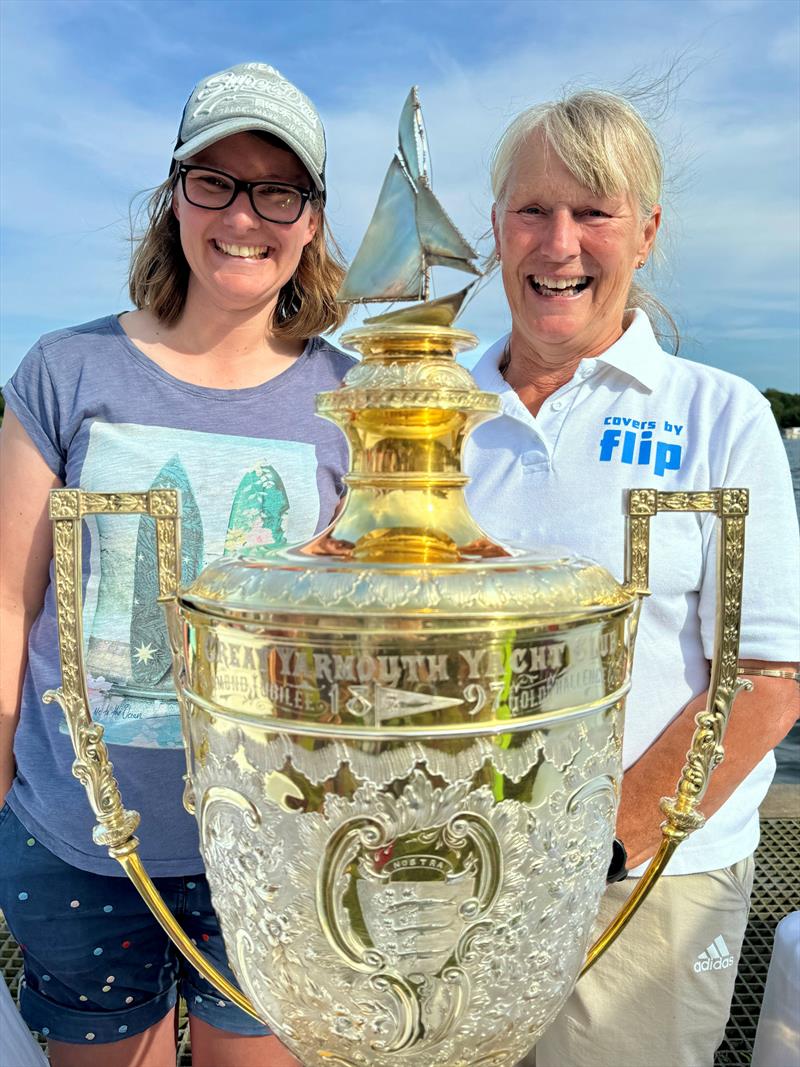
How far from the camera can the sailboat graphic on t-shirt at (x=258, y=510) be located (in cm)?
133

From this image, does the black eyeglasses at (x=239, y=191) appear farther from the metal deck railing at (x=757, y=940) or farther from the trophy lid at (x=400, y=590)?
the metal deck railing at (x=757, y=940)

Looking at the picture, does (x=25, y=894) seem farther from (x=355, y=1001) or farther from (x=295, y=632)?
(x=295, y=632)

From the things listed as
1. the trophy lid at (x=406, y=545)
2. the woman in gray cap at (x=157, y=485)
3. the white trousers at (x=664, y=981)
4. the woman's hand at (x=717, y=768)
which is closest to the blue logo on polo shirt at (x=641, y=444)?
the woman's hand at (x=717, y=768)

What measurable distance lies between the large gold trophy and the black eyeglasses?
53 cm

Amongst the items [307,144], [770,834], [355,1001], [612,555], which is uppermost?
[307,144]

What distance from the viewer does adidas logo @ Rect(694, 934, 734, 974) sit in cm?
150

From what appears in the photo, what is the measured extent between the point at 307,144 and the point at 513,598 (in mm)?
865

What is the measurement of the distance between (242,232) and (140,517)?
44 cm

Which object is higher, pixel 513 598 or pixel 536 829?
pixel 513 598

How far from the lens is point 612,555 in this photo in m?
1.31

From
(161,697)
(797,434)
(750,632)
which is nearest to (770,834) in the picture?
(750,632)

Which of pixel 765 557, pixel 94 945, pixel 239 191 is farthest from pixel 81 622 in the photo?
pixel 765 557

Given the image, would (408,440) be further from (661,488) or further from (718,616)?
(661,488)

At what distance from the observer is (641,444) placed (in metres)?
1.38
